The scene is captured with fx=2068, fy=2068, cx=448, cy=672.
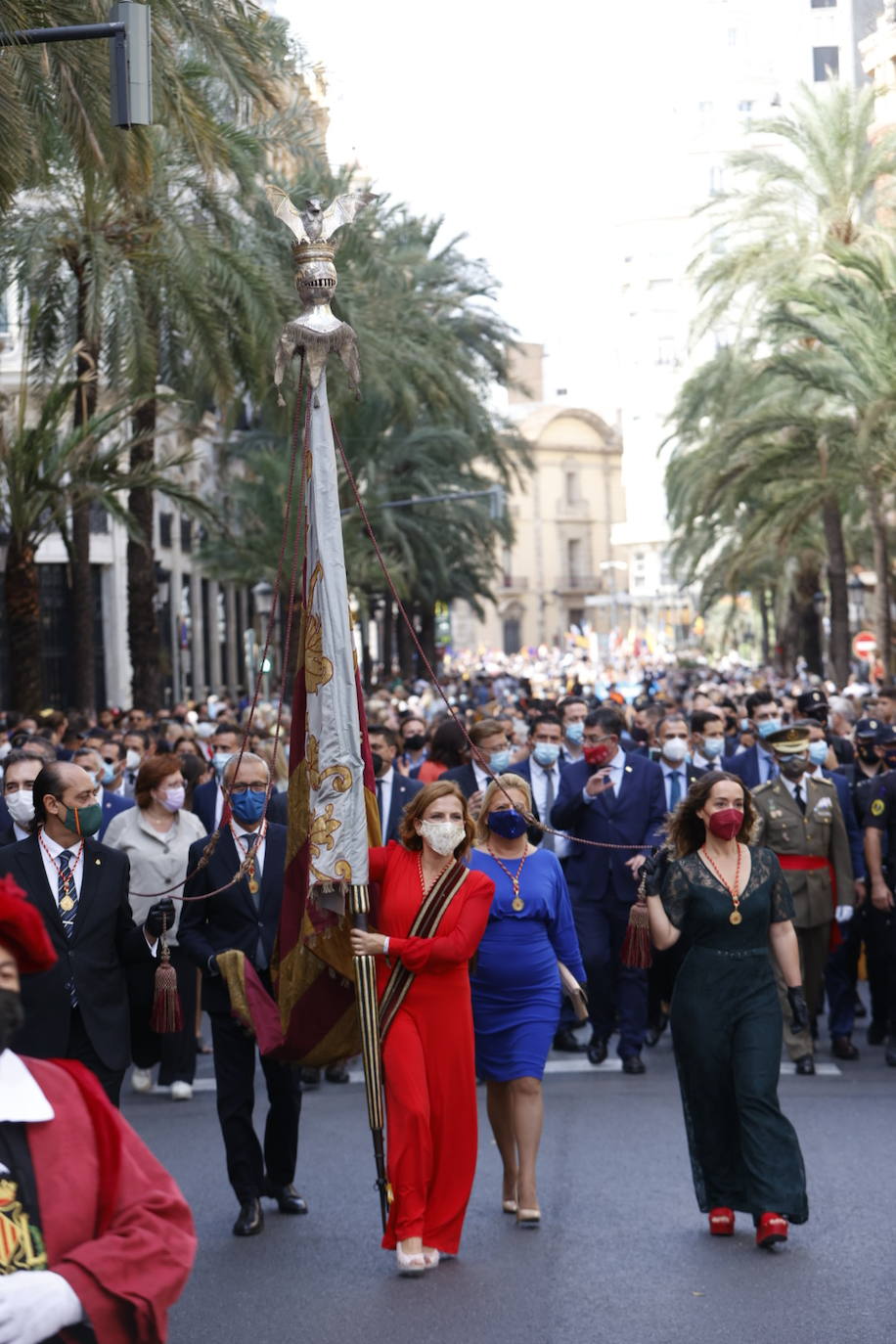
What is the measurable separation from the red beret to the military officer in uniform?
809cm

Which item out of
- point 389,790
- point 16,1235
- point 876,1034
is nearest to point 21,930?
point 16,1235

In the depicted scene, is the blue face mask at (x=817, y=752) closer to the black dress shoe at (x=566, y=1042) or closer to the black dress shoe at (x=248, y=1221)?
the black dress shoe at (x=566, y=1042)

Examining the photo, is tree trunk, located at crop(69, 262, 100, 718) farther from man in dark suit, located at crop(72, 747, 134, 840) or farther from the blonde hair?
the blonde hair

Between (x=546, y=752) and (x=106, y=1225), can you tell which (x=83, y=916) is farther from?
(x=546, y=752)

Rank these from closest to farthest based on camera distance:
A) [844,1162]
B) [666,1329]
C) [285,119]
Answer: [666,1329] → [844,1162] → [285,119]

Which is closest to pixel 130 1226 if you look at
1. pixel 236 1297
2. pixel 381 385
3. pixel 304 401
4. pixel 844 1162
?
pixel 236 1297

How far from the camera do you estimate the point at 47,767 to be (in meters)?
7.04

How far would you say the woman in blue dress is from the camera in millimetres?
7859

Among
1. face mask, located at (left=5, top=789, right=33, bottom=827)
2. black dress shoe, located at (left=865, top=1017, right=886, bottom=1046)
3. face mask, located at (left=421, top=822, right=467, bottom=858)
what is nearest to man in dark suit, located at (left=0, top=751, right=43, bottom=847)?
face mask, located at (left=5, top=789, right=33, bottom=827)

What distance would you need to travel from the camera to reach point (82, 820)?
687 centimetres

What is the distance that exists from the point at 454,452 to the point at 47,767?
118ft

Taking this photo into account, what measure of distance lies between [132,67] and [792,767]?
508 cm

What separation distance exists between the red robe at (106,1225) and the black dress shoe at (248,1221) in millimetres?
4531

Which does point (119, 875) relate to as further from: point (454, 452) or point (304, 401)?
point (454, 452)
